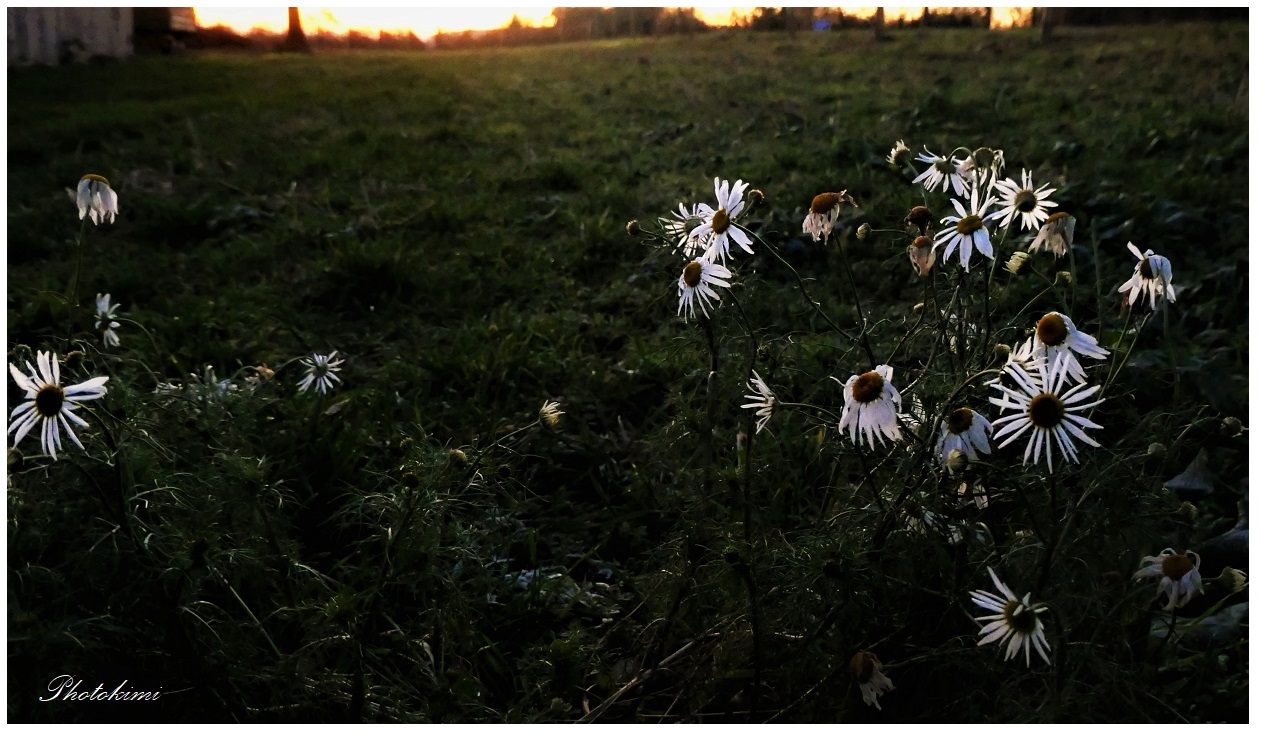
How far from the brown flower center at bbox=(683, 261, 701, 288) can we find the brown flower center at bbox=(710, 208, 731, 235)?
0.28 feet

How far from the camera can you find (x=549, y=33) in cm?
1003

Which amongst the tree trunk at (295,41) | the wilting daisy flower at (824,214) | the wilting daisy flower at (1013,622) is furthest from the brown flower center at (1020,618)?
the tree trunk at (295,41)

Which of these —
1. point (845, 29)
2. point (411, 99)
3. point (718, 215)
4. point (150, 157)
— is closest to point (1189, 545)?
point (718, 215)

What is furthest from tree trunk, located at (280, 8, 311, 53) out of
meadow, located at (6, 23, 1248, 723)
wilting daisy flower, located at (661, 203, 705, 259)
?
wilting daisy flower, located at (661, 203, 705, 259)

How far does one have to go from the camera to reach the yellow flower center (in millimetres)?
1280

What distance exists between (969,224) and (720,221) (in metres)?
0.35

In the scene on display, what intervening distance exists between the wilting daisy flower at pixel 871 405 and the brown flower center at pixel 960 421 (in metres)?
0.07

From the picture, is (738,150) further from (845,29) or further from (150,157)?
(845,29)

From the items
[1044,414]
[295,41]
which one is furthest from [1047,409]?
[295,41]

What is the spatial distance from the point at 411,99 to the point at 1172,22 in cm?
720

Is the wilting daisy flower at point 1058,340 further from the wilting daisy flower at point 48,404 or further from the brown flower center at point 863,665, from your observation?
the wilting daisy flower at point 48,404

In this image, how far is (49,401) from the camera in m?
1.16

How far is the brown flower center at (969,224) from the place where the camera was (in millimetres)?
1175

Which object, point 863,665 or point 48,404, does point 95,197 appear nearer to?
point 48,404
